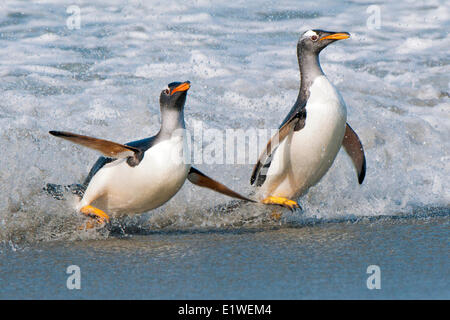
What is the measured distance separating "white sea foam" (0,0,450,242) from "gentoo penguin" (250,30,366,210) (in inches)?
8.0

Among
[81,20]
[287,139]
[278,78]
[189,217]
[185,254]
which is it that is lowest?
[185,254]

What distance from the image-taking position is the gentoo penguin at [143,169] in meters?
4.11

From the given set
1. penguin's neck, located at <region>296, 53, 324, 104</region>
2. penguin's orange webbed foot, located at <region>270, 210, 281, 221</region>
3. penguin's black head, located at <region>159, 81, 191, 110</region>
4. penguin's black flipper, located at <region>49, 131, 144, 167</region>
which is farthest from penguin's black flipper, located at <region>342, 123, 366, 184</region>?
penguin's black flipper, located at <region>49, 131, 144, 167</region>

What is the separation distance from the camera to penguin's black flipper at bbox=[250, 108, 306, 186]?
15.3ft

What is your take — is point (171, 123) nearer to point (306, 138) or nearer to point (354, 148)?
point (306, 138)

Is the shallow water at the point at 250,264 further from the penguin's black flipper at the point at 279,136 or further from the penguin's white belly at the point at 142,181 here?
the penguin's black flipper at the point at 279,136

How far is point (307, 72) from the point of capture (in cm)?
483

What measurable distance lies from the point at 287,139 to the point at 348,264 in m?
1.48

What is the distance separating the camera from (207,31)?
32.0ft

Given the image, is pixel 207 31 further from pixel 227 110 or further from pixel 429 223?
pixel 429 223

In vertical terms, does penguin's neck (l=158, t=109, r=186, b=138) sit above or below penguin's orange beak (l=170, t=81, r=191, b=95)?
below

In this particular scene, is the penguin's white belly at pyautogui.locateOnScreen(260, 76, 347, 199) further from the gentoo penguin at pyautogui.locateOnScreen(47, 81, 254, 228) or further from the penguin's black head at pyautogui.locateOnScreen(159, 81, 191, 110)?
the penguin's black head at pyautogui.locateOnScreen(159, 81, 191, 110)
